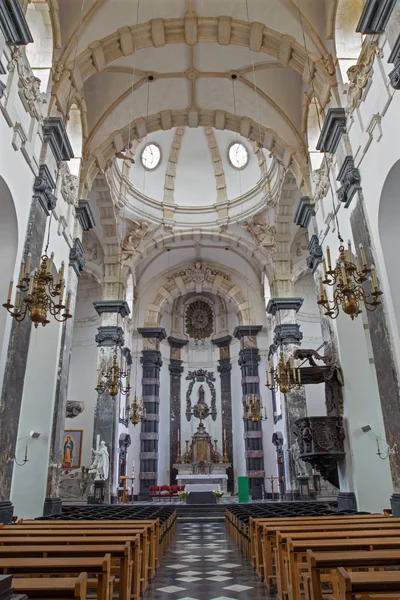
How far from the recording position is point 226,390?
2267cm

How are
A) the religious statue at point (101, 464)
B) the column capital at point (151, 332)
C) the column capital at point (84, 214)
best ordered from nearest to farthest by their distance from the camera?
the column capital at point (84, 214), the religious statue at point (101, 464), the column capital at point (151, 332)

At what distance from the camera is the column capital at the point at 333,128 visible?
900 cm

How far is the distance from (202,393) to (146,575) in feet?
59.1

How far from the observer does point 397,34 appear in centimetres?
607

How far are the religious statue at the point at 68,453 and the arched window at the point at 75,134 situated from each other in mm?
10267

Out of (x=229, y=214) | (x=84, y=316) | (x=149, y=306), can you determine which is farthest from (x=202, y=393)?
(x=229, y=214)

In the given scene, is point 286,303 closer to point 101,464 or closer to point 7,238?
point 101,464

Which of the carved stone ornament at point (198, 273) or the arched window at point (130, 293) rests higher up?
the carved stone ornament at point (198, 273)

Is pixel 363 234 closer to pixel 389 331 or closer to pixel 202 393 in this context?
pixel 389 331

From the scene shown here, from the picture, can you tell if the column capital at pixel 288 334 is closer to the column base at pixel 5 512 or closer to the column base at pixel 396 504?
the column base at pixel 396 504

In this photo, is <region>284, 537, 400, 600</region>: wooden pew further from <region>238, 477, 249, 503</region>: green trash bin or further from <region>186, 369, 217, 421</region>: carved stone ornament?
<region>186, 369, 217, 421</region>: carved stone ornament

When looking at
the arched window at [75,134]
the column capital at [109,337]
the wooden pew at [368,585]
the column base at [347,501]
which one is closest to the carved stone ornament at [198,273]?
the column capital at [109,337]

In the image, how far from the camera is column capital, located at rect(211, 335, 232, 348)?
75.8 ft

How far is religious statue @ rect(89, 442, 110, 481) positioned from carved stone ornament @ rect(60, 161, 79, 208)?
786cm
